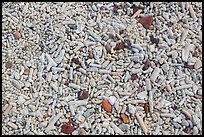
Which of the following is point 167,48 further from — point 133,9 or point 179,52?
point 133,9

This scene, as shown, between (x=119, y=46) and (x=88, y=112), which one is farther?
(x=119, y=46)

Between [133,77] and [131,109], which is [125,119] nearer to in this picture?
[131,109]

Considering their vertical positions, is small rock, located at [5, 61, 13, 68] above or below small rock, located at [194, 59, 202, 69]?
above

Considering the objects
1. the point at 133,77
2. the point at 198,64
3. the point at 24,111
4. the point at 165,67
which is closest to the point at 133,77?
the point at 133,77

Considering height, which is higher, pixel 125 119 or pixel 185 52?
pixel 185 52

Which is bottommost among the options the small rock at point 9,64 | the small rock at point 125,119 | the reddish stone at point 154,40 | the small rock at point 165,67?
the small rock at point 125,119

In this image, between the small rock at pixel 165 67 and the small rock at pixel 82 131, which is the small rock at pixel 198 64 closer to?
the small rock at pixel 165 67

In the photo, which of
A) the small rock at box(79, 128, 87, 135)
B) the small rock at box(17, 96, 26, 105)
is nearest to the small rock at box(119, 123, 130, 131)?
the small rock at box(79, 128, 87, 135)

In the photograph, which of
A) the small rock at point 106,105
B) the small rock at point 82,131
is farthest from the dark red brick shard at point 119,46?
the small rock at point 82,131

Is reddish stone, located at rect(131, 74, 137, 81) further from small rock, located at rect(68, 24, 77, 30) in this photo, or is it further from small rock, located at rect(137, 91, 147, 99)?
small rock, located at rect(68, 24, 77, 30)
